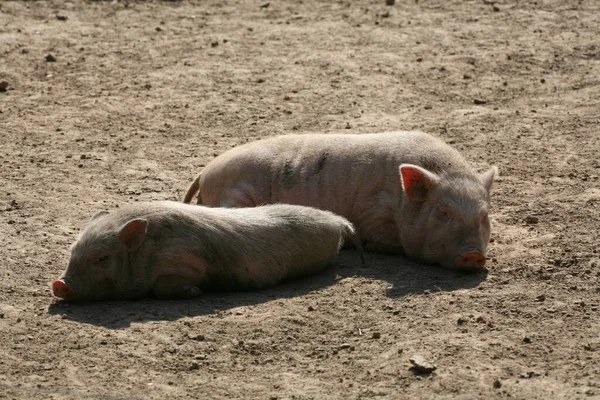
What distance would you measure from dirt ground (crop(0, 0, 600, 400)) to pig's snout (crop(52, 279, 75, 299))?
3.8 inches

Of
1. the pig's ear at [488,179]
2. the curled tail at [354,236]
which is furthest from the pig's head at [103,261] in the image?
the pig's ear at [488,179]

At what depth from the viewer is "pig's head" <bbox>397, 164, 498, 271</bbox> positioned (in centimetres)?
835

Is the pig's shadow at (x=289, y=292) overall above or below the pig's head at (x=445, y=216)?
below

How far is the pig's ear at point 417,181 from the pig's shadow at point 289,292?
510mm

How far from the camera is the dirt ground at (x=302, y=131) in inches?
263

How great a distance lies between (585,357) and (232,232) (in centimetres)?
257

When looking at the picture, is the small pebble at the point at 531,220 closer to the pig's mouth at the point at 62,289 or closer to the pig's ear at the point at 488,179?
the pig's ear at the point at 488,179

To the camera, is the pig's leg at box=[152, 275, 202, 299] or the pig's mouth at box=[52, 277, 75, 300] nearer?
the pig's mouth at box=[52, 277, 75, 300]

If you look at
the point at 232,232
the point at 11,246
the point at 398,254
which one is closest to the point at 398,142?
the point at 398,254

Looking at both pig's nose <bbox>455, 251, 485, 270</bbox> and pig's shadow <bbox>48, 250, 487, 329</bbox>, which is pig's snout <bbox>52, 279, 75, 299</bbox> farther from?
pig's nose <bbox>455, 251, 485, 270</bbox>

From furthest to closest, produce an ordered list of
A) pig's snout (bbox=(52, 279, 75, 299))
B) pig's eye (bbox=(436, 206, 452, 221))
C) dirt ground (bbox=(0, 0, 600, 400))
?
pig's eye (bbox=(436, 206, 452, 221)) < pig's snout (bbox=(52, 279, 75, 299)) < dirt ground (bbox=(0, 0, 600, 400))

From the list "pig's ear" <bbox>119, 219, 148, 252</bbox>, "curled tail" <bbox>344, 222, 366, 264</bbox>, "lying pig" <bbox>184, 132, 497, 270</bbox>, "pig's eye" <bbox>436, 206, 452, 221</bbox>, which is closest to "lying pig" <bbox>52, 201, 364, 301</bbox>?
"pig's ear" <bbox>119, 219, 148, 252</bbox>

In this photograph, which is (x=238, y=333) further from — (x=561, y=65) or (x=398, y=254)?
(x=561, y=65)

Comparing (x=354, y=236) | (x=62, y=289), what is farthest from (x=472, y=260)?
(x=62, y=289)
